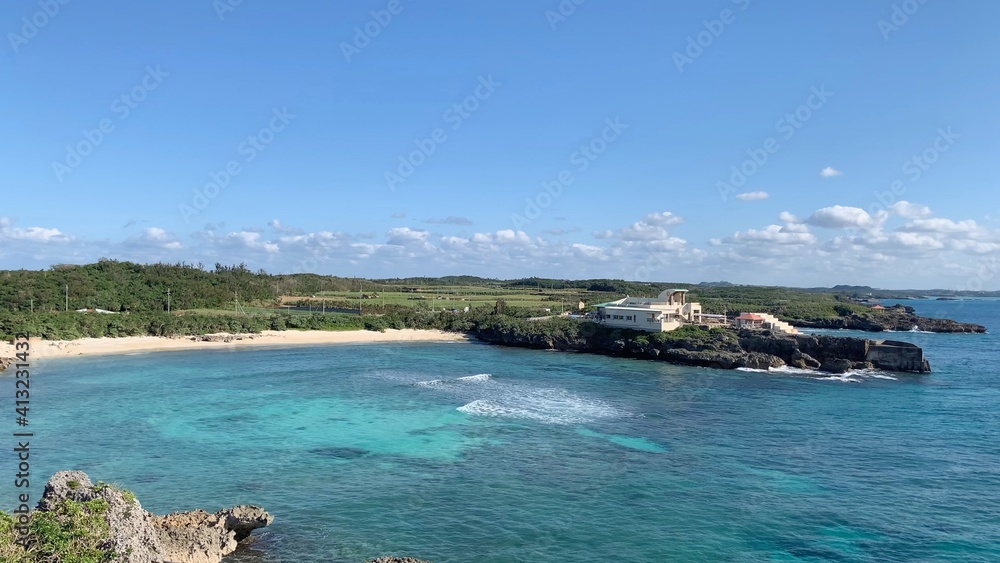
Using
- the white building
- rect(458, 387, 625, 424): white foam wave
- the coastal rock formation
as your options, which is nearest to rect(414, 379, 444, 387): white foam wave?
rect(458, 387, 625, 424): white foam wave

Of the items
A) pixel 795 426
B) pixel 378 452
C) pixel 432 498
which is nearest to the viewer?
pixel 432 498

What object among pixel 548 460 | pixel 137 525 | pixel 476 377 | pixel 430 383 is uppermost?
pixel 137 525

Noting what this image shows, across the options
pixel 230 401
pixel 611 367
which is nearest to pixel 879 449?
pixel 611 367

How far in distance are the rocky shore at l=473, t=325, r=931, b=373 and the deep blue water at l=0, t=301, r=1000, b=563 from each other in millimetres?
8445

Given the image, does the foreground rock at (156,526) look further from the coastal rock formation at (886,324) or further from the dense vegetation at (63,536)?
the coastal rock formation at (886,324)

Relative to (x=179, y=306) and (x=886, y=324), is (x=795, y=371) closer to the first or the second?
(x=886, y=324)

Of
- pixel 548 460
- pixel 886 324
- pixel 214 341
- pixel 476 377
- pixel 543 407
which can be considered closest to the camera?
pixel 548 460

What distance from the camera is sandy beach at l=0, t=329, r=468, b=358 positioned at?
69812 mm

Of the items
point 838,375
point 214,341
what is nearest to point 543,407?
point 838,375

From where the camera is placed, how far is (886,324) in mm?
122000

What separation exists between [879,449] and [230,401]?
141ft

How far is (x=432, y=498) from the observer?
25.6 metres

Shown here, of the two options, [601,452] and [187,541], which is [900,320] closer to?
[601,452]

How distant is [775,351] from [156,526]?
66.3 meters
